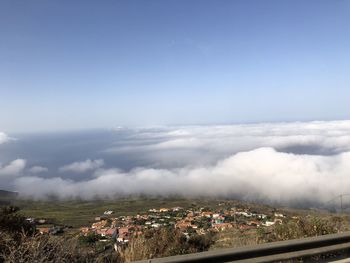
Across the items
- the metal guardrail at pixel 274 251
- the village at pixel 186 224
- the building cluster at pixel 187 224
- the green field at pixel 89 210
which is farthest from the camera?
the green field at pixel 89 210

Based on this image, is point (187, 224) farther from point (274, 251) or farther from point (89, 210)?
point (89, 210)

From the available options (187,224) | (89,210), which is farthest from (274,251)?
(89,210)

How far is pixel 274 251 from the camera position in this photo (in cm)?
575

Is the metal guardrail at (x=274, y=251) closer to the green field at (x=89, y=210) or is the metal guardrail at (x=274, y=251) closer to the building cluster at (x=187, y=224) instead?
the building cluster at (x=187, y=224)

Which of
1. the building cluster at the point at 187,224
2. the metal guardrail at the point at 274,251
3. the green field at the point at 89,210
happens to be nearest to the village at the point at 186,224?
the building cluster at the point at 187,224

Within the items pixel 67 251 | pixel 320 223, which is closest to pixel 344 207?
pixel 320 223

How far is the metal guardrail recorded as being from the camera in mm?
5129

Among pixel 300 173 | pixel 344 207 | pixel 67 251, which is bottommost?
pixel 300 173

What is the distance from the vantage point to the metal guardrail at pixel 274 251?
5.13 metres

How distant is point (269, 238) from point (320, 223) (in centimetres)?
110

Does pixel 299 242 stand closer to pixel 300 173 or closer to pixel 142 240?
pixel 142 240

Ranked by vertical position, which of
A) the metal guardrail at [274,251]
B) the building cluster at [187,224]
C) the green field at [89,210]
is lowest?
the green field at [89,210]

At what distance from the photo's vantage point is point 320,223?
324 inches

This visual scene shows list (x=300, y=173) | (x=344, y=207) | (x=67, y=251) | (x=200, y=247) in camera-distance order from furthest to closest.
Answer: (x=300, y=173), (x=344, y=207), (x=200, y=247), (x=67, y=251)
